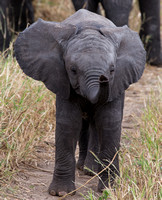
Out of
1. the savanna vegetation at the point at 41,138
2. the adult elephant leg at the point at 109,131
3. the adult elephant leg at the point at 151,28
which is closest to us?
the savanna vegetation at the point at 41,138

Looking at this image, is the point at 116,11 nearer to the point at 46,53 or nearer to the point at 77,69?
the point at 46,53

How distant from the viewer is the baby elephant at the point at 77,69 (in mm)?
2830

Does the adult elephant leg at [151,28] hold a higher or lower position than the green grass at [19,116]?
higher

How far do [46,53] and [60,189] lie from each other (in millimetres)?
830

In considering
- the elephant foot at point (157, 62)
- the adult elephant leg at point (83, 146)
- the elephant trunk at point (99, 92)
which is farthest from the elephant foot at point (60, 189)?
the elephant foot at point (157, 62)

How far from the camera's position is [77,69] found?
279 centimetres

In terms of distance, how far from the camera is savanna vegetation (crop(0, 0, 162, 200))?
9.51 ft

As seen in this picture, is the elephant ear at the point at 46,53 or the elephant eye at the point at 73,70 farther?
the elephant ear at the point at 46,53

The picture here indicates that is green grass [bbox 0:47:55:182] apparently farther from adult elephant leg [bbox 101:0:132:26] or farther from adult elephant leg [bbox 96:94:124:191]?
adult elephant leg [bbox 101:0:132:26]

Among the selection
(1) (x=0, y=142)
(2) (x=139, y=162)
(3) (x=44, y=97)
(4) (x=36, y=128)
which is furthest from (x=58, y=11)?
(2) (x=139, y=162)

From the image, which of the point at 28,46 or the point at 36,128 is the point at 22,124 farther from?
the point at 28,46

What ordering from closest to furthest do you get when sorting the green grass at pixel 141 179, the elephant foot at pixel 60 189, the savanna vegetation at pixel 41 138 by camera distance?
1. the green grass at pixel 141 179
2. the savanna vegetation at pixel 41 138
3. the elephant foot at pixel 60 189

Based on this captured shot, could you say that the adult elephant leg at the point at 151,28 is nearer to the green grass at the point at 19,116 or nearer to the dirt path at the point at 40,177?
the dirt path at the point at 40,177

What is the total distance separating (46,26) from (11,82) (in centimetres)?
109
